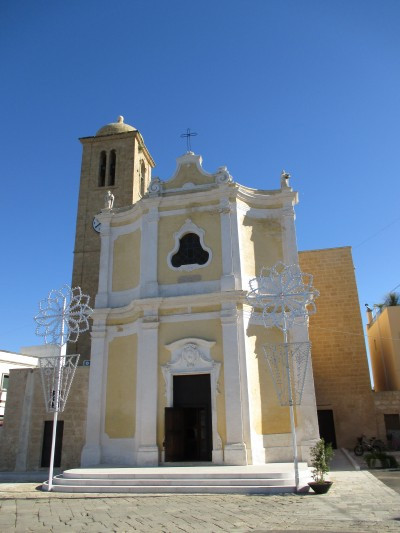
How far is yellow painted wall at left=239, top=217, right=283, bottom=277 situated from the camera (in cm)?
1628

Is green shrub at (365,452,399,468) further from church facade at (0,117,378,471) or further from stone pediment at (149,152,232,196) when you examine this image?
stone pediment at (149,152,232,196)

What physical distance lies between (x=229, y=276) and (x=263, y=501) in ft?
24.4

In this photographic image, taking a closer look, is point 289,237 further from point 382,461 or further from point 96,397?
point 96,397

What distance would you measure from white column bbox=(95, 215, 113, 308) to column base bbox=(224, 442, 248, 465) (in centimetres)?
683

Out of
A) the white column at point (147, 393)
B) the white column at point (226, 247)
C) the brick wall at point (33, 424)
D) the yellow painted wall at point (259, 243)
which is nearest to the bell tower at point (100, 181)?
the brick wall at point (33, 424)

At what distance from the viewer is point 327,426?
61.8 ft

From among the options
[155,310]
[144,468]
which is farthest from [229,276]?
[144,468]

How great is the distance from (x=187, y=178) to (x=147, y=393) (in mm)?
7945

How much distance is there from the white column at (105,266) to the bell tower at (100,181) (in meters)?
4.91

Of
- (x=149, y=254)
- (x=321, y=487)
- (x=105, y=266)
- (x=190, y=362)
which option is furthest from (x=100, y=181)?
(x=321, y=487)

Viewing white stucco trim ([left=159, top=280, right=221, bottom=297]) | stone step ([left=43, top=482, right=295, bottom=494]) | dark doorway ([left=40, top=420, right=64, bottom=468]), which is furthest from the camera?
dark doorway ([left=40, top=420, right=64, bottom=468])

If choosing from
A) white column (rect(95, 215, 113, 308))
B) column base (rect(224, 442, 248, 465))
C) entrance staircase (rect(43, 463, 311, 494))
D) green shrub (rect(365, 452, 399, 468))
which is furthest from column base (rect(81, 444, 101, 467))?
green shrub (rect(365, 452, 399, 468))

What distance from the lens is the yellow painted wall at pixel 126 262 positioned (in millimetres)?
17250

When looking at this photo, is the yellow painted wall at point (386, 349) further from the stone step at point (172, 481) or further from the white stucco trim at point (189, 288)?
the stone step at point (172, 481)
